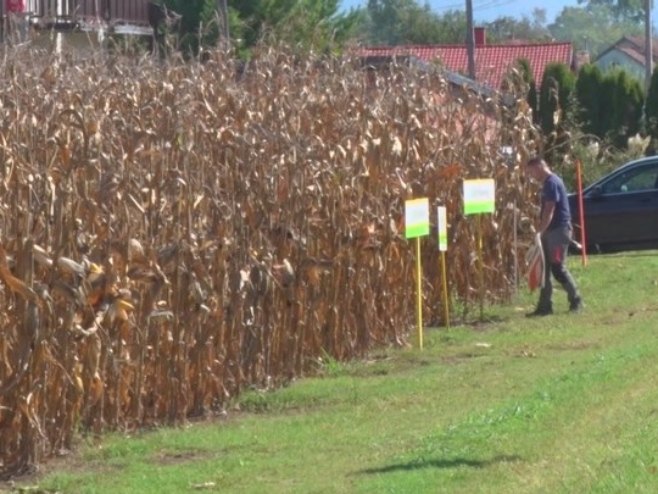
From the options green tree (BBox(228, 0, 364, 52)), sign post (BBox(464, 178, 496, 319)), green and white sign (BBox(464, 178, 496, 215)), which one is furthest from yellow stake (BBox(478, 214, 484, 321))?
green tree (BBox(228, 0, 364, 52))

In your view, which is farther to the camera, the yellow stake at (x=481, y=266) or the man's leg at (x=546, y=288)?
the yellow stake at (x=481, y=266)

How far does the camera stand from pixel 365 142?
1641 centimetres

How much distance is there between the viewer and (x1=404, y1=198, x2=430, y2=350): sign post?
1612 cm

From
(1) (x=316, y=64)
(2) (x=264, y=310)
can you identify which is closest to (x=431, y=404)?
(2) (x=264, y=310)

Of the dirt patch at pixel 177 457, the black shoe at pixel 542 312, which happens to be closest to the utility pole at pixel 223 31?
the black shoe at pixel 542 312

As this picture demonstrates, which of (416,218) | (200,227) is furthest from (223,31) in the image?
(200,227)

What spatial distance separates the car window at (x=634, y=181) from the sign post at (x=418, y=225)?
1111 centimetres

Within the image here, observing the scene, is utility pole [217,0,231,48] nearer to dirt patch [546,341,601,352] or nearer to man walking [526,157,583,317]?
man walking [526,157,583,317]

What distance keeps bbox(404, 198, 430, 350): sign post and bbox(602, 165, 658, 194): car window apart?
36.5 feet

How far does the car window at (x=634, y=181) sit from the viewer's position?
27266 millimetres

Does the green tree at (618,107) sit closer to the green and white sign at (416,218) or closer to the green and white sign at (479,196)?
the green and white sign at (479,196)

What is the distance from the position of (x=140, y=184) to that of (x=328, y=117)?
4.39 m

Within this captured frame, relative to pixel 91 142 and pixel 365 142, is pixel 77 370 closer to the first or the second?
pixel 91 142

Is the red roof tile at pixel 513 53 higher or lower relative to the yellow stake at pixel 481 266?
higher
